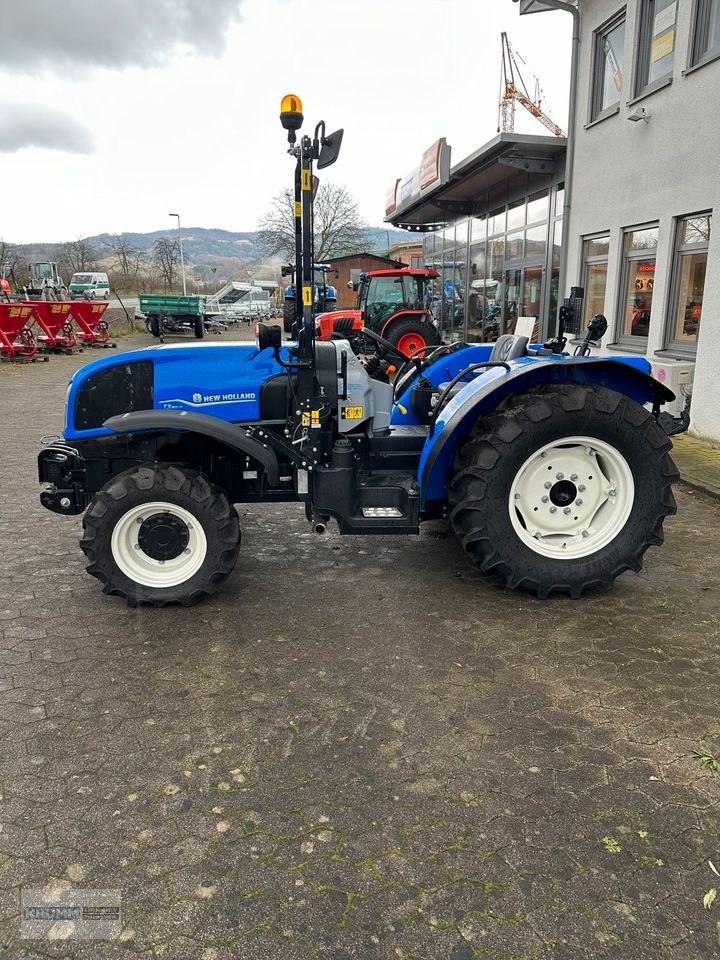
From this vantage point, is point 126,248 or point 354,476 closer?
point 354,476

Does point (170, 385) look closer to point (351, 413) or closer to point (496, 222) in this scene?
point (351, 413)

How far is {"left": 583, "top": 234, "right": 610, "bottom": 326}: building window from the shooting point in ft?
34.6

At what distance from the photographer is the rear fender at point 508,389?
3.82 m

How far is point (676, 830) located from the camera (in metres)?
2.32

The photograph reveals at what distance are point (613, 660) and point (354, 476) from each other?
1.61 m

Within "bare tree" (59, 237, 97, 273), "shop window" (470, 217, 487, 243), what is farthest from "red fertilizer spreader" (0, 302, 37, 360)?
"bare tree" (59, 237, 97, 273)

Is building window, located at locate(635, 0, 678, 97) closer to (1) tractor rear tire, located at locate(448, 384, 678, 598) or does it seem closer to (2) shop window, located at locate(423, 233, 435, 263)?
(1) tractor rear tire, located at locate(448, 384, 678, 598)

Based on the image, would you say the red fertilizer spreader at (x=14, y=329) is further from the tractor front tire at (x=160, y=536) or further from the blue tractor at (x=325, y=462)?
the tractor front tire at (x=160, y=536)

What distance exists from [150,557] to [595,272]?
911 cm

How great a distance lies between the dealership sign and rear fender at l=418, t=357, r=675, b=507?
12.1m

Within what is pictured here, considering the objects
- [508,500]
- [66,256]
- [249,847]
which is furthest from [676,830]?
[66,256]

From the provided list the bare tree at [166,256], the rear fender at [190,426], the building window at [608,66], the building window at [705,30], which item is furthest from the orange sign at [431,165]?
the bare tree at [166,256]

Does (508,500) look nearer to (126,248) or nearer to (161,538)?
(161,538)

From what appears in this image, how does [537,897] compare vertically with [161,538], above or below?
below
